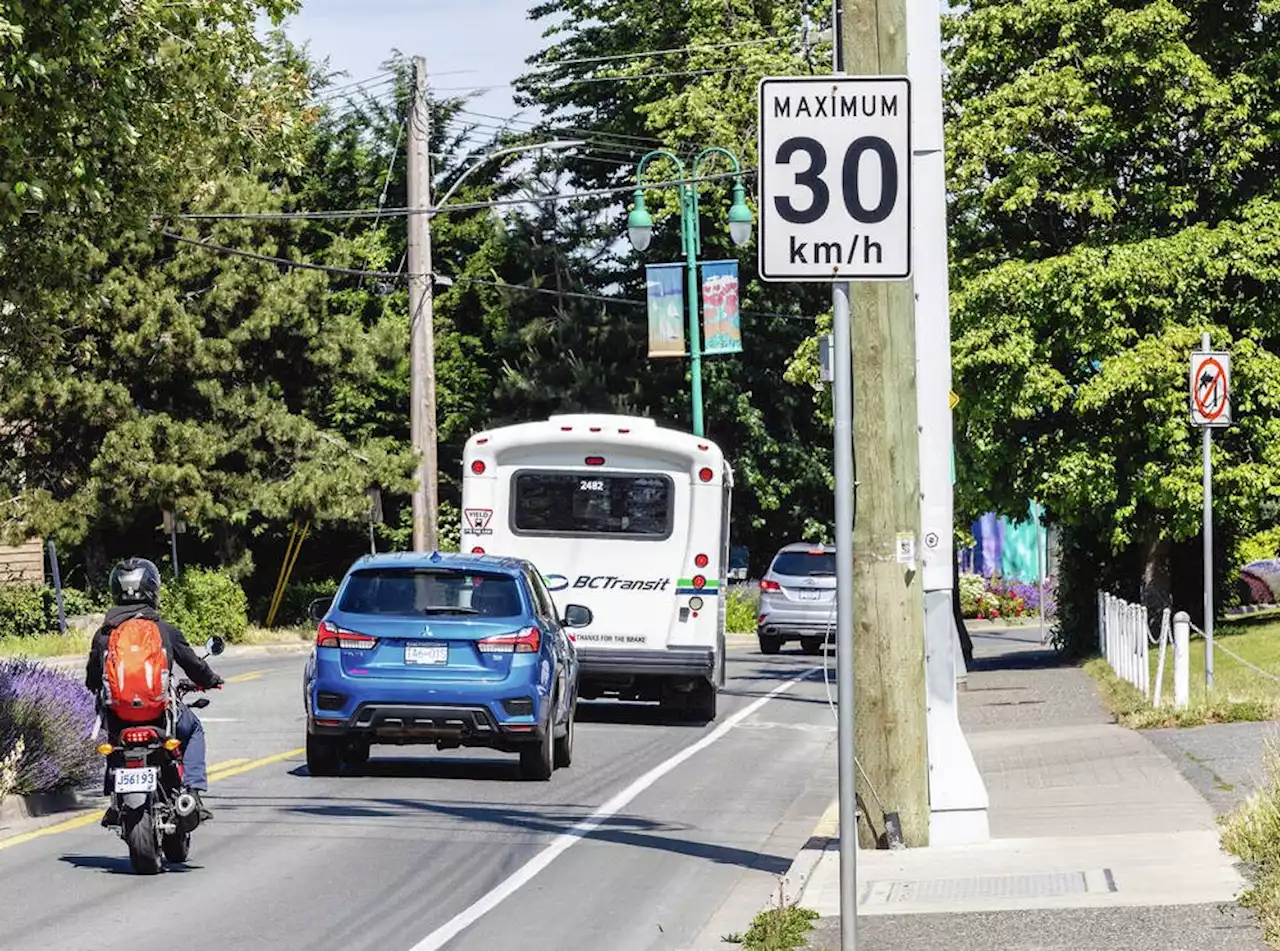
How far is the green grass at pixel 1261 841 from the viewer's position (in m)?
9.38

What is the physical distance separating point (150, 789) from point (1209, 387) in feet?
40.5

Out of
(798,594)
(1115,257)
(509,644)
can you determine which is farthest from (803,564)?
(509,644)

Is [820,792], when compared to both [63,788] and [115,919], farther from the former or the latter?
[115,919]

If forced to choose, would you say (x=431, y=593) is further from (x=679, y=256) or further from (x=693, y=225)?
(x=679, y=256)

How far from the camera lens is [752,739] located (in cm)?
2244

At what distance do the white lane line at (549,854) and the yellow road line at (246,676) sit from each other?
9.30m

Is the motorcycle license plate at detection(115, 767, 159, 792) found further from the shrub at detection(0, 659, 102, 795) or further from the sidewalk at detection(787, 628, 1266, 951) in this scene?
the sidewalk at detection(787, 628, 1266, 951)

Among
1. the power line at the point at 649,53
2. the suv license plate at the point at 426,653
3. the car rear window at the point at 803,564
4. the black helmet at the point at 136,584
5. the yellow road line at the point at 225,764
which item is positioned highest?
the power line at the point at 649,53

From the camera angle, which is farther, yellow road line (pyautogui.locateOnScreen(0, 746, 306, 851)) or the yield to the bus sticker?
the yield to the bus sticker

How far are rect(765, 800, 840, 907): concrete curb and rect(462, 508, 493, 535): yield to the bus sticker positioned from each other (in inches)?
364

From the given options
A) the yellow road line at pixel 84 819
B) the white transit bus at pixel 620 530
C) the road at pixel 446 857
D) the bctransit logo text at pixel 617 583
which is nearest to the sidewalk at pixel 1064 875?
the road at pixel 446 857

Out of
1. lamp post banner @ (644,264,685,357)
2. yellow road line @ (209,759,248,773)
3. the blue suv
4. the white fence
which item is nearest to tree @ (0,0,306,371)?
the blue suv

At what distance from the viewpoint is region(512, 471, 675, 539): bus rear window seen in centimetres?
2380

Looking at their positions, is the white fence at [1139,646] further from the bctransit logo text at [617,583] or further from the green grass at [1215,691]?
the bctransit logo text at [617,583]
